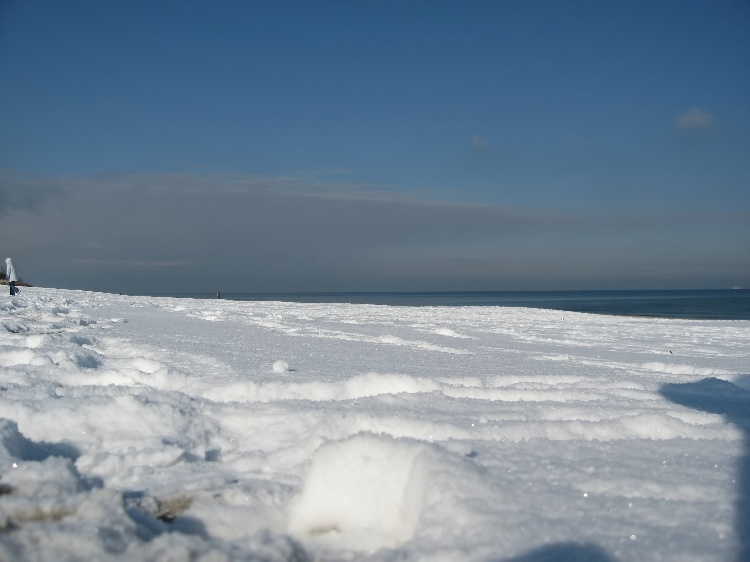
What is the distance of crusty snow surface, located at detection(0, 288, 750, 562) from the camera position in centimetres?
174

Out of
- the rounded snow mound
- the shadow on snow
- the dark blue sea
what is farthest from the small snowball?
the dark blue sea

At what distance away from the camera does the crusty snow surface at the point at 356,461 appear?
1735 millimetres

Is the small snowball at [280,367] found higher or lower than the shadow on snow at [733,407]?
higher

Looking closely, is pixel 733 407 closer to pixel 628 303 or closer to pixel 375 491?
pixel 375 491

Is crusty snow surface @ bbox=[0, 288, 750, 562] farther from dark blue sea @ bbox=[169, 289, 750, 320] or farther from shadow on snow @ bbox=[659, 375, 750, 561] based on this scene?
dark blue sea @ bbox=[169, 289, 750, 320]

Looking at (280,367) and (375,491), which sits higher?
(280,367)

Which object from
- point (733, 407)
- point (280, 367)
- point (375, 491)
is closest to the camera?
point (375, 491)

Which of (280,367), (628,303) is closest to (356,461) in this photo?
(280,367)

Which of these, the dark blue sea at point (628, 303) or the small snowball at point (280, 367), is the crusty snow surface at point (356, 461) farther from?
the dark blue sea at point (628, 303)

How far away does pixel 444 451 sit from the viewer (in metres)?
2.29

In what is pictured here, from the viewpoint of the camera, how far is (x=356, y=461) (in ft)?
7.21

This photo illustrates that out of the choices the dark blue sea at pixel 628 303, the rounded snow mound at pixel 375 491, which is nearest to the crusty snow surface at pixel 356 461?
the rounded snow mound at pixel 375 491

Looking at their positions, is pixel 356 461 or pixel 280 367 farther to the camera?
pixel 280 367

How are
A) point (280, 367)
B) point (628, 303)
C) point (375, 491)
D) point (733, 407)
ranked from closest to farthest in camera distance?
point (375, 491) → point (733, 407) → point (280, 367) → point (628, 303)
